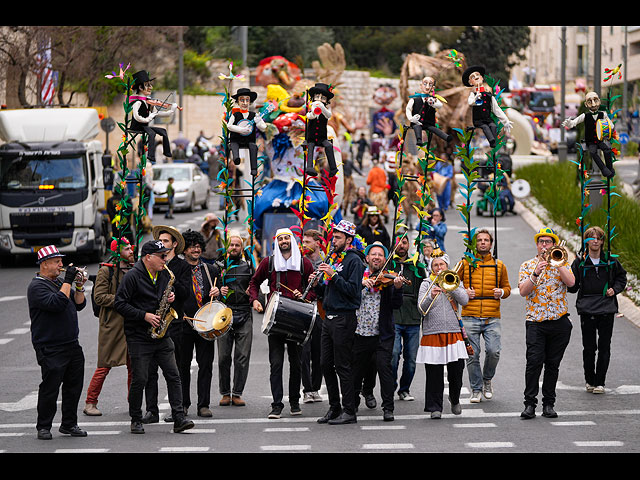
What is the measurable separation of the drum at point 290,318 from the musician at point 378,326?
0.54m

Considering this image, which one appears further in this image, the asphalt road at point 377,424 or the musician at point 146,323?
the musician at point 146,323

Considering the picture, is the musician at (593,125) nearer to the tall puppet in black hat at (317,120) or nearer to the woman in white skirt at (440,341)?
the woman in white skirt at (440,341)

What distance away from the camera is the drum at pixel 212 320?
12.1 metres

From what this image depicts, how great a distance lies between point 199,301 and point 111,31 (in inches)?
1253

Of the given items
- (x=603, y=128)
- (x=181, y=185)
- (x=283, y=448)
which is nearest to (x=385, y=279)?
(x=283, y=448)

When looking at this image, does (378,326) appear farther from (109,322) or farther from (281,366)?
(109,322)

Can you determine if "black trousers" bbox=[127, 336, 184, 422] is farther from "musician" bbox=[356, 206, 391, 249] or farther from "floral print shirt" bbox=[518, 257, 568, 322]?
"musician" bbox=[356, 206, 391, 249]

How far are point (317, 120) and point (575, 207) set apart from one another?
1383 cm

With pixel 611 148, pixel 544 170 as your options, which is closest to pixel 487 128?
pixel 611 148

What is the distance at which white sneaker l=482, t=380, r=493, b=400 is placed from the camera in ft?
42.6

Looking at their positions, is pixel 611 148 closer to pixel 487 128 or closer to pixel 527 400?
pixel 487 128

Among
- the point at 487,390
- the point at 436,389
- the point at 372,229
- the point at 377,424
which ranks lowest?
the point at 377,424

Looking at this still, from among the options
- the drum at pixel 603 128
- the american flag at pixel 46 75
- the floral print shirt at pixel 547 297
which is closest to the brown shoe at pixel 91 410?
the floral print shirt at pixel 547 297

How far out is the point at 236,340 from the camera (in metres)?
13.0
